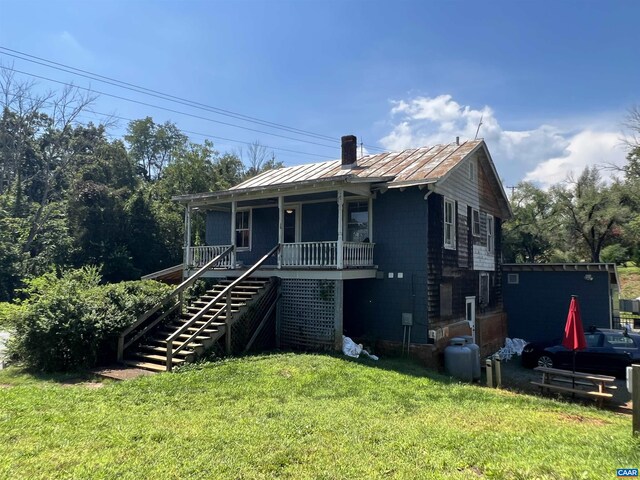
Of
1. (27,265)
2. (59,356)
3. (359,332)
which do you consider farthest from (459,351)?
(27,265)

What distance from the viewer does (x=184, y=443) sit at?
5180 millimetres

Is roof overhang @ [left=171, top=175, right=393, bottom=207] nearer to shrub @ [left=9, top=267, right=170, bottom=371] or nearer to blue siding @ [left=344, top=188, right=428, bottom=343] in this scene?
blue siding @ [left=344, top=188, right=428, bottom=343]

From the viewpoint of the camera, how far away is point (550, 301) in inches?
744

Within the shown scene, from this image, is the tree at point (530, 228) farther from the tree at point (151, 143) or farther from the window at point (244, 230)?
the tree at point (151, 143)

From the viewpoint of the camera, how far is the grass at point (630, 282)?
120ft

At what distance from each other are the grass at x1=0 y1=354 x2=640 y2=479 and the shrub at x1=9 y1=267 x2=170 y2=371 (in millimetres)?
862

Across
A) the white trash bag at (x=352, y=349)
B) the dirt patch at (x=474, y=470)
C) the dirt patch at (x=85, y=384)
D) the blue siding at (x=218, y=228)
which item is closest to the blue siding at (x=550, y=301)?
the white trash bag at (x=352, y=349)

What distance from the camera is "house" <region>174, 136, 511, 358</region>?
12734 millimetres

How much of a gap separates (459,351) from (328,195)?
6416 mm

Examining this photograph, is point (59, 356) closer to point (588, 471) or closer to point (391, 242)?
point (391, 242)

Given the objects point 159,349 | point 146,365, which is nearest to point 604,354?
point 159,349

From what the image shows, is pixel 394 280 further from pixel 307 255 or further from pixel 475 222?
pixel 475 222

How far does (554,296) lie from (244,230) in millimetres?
13557

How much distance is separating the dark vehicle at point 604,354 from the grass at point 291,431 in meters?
5.66
